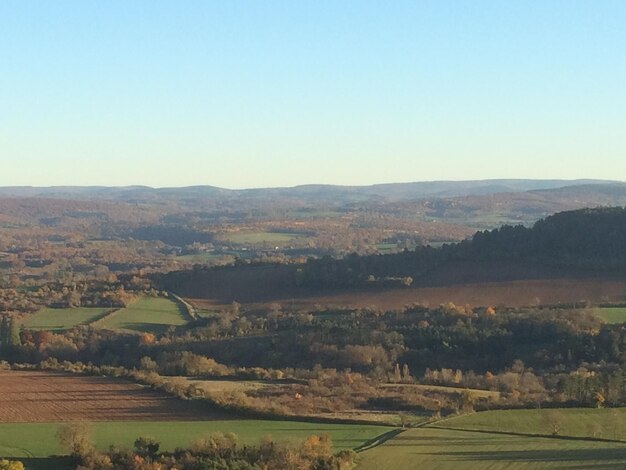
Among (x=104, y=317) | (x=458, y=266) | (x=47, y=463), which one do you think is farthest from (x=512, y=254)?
(x=47, y=463)

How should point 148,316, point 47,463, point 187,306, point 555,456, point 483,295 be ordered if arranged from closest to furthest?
point 47,463 → point 555,456 → point 148,316 → point 483,295 → point 187,306

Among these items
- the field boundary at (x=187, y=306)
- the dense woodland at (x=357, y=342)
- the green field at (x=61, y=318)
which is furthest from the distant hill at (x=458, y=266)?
the green field at (x=61, y=318)

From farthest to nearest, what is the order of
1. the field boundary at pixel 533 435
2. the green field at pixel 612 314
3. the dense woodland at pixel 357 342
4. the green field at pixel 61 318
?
the green field at pixel 61 318 < the green field at pixel 612 314 < the dense woodland at pixel 357 342 < the field boundary at pixel 533 435

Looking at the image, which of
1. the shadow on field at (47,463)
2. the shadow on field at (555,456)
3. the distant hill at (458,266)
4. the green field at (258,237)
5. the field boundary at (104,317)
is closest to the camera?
the shadow on field at (555,456)

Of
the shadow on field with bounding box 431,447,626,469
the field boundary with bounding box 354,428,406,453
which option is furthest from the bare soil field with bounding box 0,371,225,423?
the shadow on field with bounding box 431,447,626,469

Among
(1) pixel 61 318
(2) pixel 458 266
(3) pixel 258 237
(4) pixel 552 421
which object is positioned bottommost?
(1) pixel 61 318

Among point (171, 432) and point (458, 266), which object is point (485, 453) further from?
point (458, 266)

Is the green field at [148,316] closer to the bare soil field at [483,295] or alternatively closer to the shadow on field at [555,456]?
the bare soil field at [483,295]

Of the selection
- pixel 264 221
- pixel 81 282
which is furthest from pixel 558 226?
pixel 264 221
